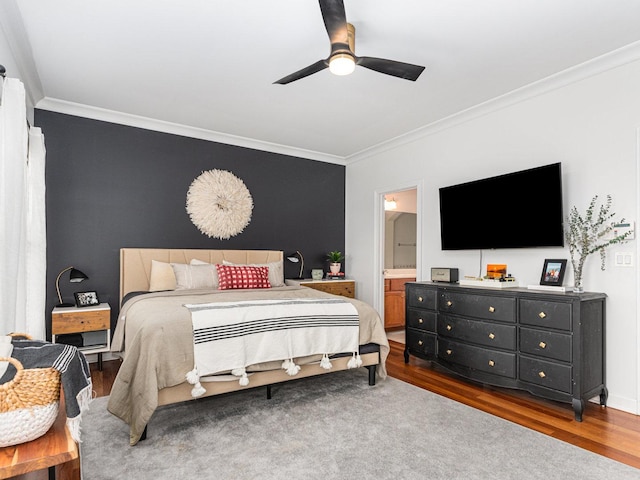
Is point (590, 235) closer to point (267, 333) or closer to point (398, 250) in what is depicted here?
point (267, 333)

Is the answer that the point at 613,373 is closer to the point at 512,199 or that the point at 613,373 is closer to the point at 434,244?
the point at 512,199

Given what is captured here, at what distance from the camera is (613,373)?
303 centimetres

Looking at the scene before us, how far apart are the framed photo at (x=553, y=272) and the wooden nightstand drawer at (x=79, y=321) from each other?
405 cm

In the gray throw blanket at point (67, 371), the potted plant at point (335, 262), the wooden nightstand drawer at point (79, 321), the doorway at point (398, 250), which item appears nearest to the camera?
the gray throw blanket at point (67, 371)

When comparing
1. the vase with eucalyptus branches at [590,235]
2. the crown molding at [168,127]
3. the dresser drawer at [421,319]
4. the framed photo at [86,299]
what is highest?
the crown molding at [168,127]

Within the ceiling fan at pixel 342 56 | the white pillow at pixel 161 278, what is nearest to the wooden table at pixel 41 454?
the ceiling fan at pixel 342 56

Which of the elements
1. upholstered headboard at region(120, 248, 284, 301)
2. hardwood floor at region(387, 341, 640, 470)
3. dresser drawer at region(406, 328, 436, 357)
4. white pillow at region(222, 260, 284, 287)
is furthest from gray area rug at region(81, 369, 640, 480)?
white pillow at region(222, 260, 284, 287)

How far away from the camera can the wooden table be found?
1094 millimetres

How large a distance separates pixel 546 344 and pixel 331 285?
293cm

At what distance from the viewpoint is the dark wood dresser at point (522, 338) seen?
2.82 metres

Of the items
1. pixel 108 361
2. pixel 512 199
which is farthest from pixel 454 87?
pixel 108 361

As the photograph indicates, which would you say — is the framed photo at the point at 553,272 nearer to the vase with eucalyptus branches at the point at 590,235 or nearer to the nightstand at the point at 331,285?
the vase with eucalyptus branches at the point at 590,235

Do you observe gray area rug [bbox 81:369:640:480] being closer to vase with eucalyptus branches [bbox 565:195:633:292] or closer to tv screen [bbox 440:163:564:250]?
vase with eucalyptus branches [bbox 565:195:633:292]

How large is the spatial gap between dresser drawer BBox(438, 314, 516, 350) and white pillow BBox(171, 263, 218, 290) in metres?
2.42
